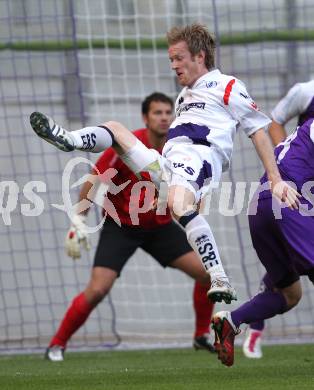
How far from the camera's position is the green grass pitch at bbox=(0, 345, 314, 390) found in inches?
247

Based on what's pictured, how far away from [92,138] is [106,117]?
13.5 feet

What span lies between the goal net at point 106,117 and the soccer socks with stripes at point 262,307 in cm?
352

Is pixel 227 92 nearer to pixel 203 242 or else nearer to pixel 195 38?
pixel 195 38

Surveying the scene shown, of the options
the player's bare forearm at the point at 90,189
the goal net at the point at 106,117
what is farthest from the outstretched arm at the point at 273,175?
the goal net at the point at 106,117

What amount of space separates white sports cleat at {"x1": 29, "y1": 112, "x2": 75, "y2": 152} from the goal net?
3970 mm

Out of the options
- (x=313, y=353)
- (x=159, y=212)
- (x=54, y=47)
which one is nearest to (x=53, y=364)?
(x=159, y=212)

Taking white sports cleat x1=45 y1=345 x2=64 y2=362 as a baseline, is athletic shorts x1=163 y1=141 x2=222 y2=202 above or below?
above

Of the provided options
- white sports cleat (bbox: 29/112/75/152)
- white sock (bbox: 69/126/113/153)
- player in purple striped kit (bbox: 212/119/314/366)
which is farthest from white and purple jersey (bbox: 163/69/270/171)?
white sports cleat (bbox: 29/112/75/152)

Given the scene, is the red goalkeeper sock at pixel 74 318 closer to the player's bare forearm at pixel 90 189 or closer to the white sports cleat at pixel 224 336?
the player's bare forearm at pixel 90 189

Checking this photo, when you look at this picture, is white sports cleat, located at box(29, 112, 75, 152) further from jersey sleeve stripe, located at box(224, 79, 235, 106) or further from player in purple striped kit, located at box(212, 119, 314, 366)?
player in purple striped kit, located at box(212, 119, 314, 366)

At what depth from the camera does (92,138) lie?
21.1 feet

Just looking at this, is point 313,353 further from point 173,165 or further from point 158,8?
point 158,8

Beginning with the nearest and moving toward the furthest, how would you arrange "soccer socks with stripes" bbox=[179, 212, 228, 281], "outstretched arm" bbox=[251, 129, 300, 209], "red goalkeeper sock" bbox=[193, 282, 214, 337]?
"outstretched arm" bbox=[251, 129, 300, 209] → "soccer socks with stripes" bbox=[179, 212, 228, 281] → "red goalkeeper sock" bbox=[193, 282, 214, 337]

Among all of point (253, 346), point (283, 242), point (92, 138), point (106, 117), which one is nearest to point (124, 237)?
point (253, 346)
